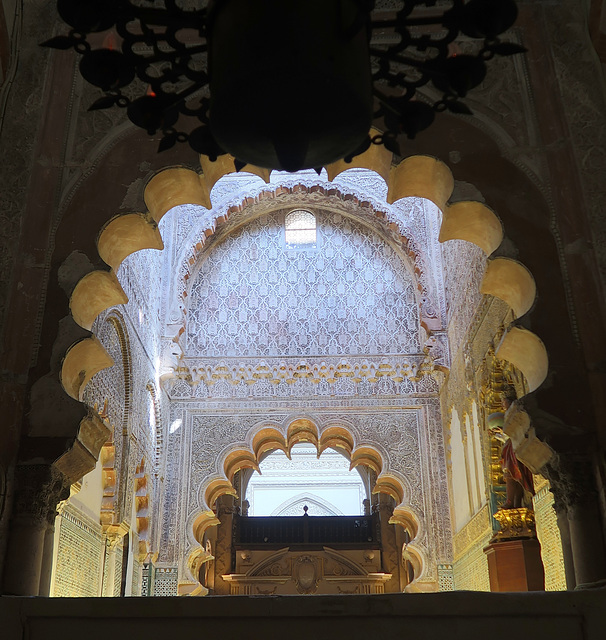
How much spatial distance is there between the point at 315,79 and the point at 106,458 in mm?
6701

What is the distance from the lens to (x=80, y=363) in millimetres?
4707

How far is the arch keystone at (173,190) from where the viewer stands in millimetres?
5023

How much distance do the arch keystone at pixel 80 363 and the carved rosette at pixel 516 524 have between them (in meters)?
4.00

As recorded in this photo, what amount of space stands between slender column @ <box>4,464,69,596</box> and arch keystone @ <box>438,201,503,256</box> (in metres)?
2.96

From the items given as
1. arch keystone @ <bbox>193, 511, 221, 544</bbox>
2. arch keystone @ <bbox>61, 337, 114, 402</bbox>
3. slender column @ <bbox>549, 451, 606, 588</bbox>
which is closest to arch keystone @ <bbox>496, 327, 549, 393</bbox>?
slender column @ <bbox>549, 451, 606, 588</bbox>

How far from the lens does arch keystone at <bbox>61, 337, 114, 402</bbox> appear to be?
455 cm

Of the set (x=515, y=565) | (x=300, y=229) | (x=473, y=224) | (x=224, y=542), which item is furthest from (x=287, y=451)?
(x=473, y=224)

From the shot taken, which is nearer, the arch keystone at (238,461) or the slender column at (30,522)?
the slender column at (30,522)

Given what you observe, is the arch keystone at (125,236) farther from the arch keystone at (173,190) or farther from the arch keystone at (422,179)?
the arch keystone at (422,179)

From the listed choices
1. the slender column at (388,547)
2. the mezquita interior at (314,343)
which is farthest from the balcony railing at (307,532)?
the mezquita interior at (314,343)

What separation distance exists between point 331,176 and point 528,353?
6.09ft

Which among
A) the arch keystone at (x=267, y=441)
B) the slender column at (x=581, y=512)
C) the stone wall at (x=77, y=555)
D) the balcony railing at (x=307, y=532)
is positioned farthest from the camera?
the balcony railing at (x=307, y=532)

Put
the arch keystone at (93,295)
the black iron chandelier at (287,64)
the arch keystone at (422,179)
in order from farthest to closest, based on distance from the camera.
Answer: the arch keystone at (422,179) < the arch keystone at (93,295) < the black iron chandelier at (287,64)

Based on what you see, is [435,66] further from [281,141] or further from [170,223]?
[170,223]
